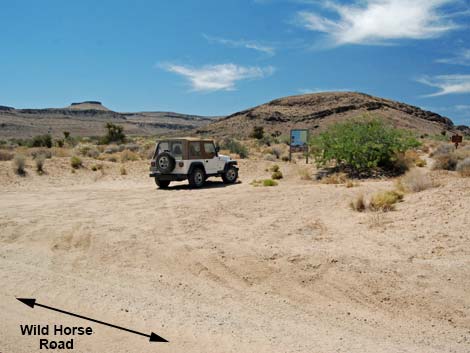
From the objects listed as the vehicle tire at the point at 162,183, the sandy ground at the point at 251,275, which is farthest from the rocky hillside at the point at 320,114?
the sandy ground at the point at 251,275

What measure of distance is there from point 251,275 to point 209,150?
12377mm

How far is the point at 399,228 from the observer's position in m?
9.06

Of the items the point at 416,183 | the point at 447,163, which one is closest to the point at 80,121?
the point at 447,163

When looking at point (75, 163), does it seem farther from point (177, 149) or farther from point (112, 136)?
point (112, 136)

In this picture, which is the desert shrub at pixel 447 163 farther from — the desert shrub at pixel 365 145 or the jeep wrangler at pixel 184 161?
the jeep wrangler at pixel 184 161

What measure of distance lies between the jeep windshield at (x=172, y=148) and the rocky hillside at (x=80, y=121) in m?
81.4

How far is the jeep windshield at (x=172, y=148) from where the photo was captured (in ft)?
60.1

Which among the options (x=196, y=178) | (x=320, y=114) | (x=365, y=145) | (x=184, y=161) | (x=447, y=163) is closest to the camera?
(x=184, y=161)

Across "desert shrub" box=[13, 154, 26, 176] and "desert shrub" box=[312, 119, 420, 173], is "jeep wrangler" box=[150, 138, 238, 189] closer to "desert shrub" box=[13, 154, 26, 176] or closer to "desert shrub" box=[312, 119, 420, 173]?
"desert shrub" box=[312, 119, 420, 173]

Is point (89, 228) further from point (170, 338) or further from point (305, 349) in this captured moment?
point (305, 349)

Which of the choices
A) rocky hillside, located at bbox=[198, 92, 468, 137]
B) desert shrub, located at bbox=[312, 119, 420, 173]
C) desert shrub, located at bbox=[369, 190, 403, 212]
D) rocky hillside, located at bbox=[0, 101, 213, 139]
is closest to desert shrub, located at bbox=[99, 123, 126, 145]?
desert shrub, located at bbox=[312, 119, 420, 173]

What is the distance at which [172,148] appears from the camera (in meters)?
18.6

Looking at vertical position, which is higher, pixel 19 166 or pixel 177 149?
pixel 177 149

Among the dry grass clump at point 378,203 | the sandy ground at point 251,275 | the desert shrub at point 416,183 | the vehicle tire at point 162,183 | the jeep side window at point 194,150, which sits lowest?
the sandy ground at point 251,275
